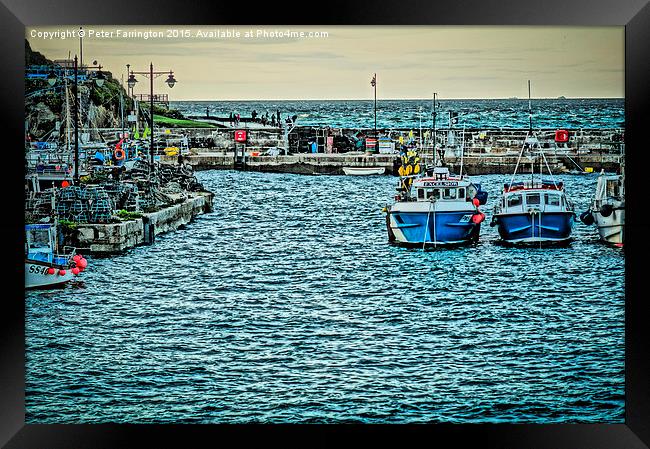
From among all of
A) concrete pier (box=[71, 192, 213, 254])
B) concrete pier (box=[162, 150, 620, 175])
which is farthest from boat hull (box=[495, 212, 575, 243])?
concrete pier (box=[71, 192, 213, 254])

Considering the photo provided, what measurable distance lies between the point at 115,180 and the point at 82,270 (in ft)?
3.30

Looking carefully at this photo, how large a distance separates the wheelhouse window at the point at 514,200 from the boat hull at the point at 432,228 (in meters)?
0.41

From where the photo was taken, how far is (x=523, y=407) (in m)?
10.0

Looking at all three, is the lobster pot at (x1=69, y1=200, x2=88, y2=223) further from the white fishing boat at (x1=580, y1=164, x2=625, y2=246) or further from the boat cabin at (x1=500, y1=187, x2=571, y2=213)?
the white fishing boat at (x1=580, y1=164, x2=625, y2=246)

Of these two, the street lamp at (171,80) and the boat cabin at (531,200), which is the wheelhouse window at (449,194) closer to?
the boat cabin at (531,200)

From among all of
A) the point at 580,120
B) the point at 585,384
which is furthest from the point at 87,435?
the point at 580,120

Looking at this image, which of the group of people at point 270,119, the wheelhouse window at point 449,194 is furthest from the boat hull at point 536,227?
the group of people at point 270,119

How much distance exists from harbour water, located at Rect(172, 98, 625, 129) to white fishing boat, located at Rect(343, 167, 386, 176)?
1.59ft

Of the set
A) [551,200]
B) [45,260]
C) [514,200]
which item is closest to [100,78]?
[45,260]

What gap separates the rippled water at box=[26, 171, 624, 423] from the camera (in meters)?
10.0

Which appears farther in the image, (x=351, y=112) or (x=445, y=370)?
(x=351, y=112)

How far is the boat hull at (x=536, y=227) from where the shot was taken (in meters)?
11.0

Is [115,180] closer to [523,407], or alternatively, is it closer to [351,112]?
[351,112]

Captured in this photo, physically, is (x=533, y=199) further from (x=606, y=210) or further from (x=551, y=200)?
(x=606, y=210)
